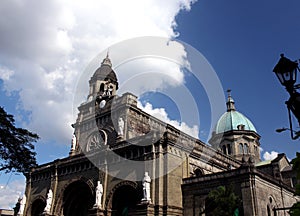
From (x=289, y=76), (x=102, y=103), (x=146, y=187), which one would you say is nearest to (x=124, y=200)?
(x=146, y=187)

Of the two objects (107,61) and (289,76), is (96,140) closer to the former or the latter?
(107,61)

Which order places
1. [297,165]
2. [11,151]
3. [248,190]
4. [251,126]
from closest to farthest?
[297,165] → [11,151] → [248,190] → [251,126]

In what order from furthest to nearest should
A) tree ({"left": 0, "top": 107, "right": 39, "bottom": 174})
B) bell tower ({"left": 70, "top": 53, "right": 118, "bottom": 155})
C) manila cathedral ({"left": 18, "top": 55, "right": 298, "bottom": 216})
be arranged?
bell tower ({"left": 70, "top": 53, "right": 118, "bottom": 155})
manila cathedral ({"left": 18, "top": 55, "right": 298, "bottom": 216})
tree ({"left": 0, "top": 107, "right": 39, "bottom": 174})

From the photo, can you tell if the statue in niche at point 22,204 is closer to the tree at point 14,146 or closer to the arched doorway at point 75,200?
the arched doorway at point 75,200

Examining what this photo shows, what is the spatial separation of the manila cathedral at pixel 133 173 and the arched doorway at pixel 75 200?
0.42 feet

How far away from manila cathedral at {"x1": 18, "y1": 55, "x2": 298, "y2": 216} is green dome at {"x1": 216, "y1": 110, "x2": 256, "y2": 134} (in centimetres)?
1208

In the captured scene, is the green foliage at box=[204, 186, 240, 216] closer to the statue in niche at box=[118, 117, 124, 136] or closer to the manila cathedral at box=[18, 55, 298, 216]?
the manila cathedral at box=[18, 55, 298, 216]

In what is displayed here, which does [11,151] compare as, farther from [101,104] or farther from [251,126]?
[251,126]

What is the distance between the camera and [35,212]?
46.2m

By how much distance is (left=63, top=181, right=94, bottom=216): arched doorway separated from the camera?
138 ft

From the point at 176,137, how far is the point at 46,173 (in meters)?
21.9

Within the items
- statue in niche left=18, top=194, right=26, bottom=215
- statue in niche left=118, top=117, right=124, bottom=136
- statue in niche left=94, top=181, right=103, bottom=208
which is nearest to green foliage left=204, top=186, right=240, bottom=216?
statue in niche left=94, top=181, right=103, bottom=208

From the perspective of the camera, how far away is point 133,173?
34.8 metres

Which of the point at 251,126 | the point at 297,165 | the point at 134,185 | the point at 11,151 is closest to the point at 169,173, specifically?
the point at 134,185
